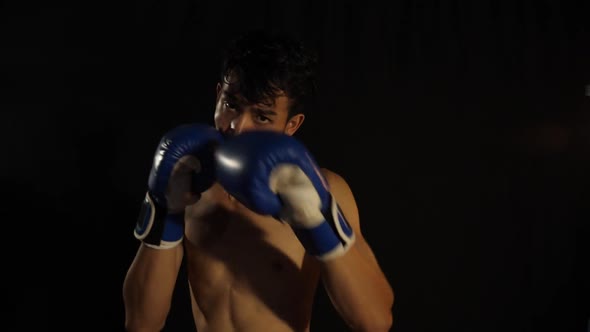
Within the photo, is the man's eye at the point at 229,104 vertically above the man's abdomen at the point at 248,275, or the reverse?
the man's eye at the point at 229,104

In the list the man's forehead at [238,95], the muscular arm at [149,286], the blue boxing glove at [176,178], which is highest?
the man's forehead at [238,95]

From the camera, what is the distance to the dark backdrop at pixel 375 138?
159 cm

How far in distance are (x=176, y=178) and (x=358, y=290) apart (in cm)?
44

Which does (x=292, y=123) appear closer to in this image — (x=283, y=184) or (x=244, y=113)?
(x=244, y=113)

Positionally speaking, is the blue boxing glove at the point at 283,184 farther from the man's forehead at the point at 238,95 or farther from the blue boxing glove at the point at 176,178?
the man's forehead at the point at 238,95

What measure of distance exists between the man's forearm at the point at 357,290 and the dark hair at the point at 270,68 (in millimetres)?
420

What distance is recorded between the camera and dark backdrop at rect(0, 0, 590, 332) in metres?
1.59

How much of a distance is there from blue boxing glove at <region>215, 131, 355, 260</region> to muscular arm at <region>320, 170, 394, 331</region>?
5cm

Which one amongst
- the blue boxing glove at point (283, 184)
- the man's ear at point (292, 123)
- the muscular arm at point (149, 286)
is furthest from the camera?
the man's ear at point (292, 123)

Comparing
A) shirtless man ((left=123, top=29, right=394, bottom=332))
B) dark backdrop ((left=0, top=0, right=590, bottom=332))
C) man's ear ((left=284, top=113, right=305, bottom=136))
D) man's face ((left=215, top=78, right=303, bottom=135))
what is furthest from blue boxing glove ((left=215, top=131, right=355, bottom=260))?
dark backdrop ((left=0, top=0, right=590, bottom=332))

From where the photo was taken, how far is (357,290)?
0.93 metres

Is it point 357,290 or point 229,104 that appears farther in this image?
point 229,104

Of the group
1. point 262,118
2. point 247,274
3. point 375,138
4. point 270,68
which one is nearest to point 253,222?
point 247,274

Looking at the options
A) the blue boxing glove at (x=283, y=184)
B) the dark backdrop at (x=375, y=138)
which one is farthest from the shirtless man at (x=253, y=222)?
the dark backdrop at (x=375, y=138)
